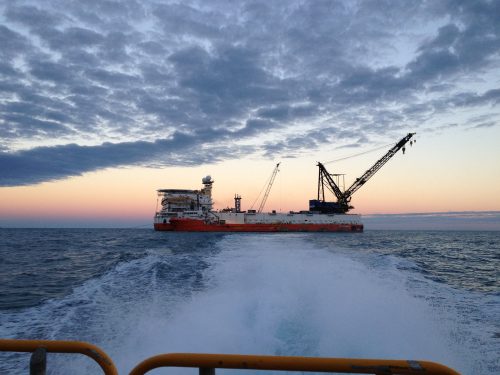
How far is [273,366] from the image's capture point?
203cm

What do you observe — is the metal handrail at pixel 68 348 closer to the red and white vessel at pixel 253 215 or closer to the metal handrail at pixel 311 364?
the metal handrail at pixel 311 364


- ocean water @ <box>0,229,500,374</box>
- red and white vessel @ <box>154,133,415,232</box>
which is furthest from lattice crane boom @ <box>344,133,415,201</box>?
ocean water @ <box>0,229,500,374</box>

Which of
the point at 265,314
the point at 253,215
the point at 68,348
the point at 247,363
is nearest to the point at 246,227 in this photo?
the point at 253,215

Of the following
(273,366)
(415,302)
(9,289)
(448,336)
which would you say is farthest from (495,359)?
(9,289)

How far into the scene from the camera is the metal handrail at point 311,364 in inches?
77.4

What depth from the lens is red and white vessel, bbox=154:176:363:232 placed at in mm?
68125

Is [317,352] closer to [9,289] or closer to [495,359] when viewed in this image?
[495,359]

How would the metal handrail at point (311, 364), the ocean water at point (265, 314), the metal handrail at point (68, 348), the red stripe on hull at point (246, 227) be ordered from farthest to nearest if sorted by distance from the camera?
the red stripe on hull at point (246, 227), the ocean water at point (265, 314), the metal handrail at point (68, 348), the metal handrail at point (311, 364)

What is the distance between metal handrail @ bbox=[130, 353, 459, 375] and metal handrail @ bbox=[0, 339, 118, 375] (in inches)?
15.6

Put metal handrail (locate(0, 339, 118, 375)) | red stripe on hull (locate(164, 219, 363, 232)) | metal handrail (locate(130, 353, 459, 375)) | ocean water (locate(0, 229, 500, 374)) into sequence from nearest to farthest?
1. metal handrail (locate(130, 353, 459, 375))
2. metal handrail (locate(0, 339, 118, 375))
3. ocean water (locate(0, 229, 500, 374))
4. red stripe on hull (locate(164, 219, 363, 232))

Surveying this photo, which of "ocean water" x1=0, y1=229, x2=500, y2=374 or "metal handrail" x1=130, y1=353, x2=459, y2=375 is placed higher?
"metal handrail" x1=130, y1=353, x2=459, y2=375

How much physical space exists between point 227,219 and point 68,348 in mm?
73807

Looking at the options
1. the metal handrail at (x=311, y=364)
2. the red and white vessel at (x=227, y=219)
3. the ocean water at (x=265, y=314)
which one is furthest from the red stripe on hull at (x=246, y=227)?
the metal handrail at (x=311, y=364)

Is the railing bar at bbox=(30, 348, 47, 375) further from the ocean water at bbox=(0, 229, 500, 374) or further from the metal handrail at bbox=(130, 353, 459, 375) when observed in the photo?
the ocean water at bbox=(0, 229, 500, 374)
